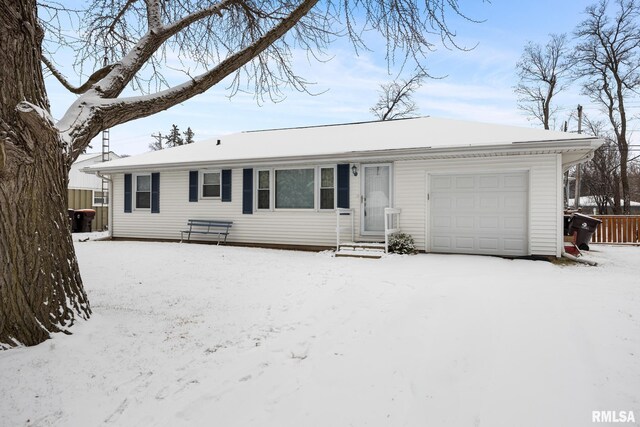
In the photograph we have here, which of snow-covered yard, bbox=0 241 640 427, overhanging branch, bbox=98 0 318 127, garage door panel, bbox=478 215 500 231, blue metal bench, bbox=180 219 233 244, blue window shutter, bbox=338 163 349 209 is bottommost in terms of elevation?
snow-covered yard, bbox=0 241 640 427

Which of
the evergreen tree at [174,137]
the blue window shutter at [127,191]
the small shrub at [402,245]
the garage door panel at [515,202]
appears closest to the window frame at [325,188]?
the small shrub at [402,245]

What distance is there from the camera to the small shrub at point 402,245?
8773mm

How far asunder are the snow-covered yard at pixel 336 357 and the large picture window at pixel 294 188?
16.6 feet

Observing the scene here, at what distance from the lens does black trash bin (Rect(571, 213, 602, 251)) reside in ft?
31.2

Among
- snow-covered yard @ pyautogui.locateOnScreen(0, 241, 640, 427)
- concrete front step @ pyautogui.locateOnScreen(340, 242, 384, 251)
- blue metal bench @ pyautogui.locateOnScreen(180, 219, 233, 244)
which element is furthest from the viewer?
blue metal bench @ pyautogui.locateOnScreen(180, 219, 233, 244)

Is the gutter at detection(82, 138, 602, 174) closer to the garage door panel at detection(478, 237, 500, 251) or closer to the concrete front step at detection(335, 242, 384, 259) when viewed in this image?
the garage door panel at detection(478, 237, 500, 251)

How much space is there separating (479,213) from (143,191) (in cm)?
1055

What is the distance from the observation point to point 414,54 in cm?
521

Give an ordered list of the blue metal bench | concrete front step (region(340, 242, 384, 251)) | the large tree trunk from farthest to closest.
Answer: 1. the blue metal bench
2. concrete front step (region(340, 242, 384, 251))
3. the large tree trunk

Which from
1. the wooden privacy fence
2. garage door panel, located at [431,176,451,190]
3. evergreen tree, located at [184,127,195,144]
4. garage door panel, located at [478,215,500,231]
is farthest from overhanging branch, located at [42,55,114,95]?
evergreen tree, located at [184,127,195,144]

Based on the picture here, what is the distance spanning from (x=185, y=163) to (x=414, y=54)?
7871 mm

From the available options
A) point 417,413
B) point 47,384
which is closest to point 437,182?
point 417,413

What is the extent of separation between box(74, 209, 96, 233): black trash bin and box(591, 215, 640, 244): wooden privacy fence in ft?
66.0

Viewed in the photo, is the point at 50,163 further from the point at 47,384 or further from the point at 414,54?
the point at 414,54
